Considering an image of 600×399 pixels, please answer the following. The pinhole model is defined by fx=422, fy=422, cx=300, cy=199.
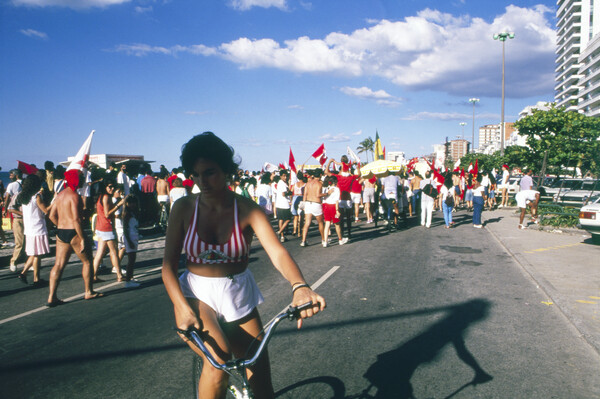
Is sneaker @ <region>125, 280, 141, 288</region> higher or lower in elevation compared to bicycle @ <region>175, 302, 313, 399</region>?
lower

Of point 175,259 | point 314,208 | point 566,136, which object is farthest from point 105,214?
point 566,136

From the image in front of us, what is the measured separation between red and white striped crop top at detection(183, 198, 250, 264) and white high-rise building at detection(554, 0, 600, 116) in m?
91.5

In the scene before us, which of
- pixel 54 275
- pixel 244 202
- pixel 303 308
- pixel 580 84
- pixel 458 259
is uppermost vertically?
pixel 580 84

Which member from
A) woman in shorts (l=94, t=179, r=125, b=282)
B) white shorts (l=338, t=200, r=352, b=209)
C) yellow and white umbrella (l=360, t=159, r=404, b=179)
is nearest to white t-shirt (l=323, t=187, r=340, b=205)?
white shorts (l=338, t=200, r=352, b=209)

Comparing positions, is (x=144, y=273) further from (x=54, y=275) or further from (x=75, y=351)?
(x=75, y=351)

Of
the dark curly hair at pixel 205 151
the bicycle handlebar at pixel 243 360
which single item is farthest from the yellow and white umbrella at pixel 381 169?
the bicycle handlebar at pixel 243 360

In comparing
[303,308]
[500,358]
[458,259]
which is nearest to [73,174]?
[303,308]

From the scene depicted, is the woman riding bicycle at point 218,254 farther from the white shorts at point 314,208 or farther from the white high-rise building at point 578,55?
the white high-rise building at point 578,55

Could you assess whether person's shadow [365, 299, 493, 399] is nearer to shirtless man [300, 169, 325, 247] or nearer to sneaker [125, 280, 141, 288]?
sneaker [125, 280, 141, 288]

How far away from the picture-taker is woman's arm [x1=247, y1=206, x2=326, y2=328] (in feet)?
6.42

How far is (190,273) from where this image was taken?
2271mm

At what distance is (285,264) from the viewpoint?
2.14m

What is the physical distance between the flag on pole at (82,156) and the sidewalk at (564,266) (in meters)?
7.36

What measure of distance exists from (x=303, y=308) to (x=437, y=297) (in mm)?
4707
